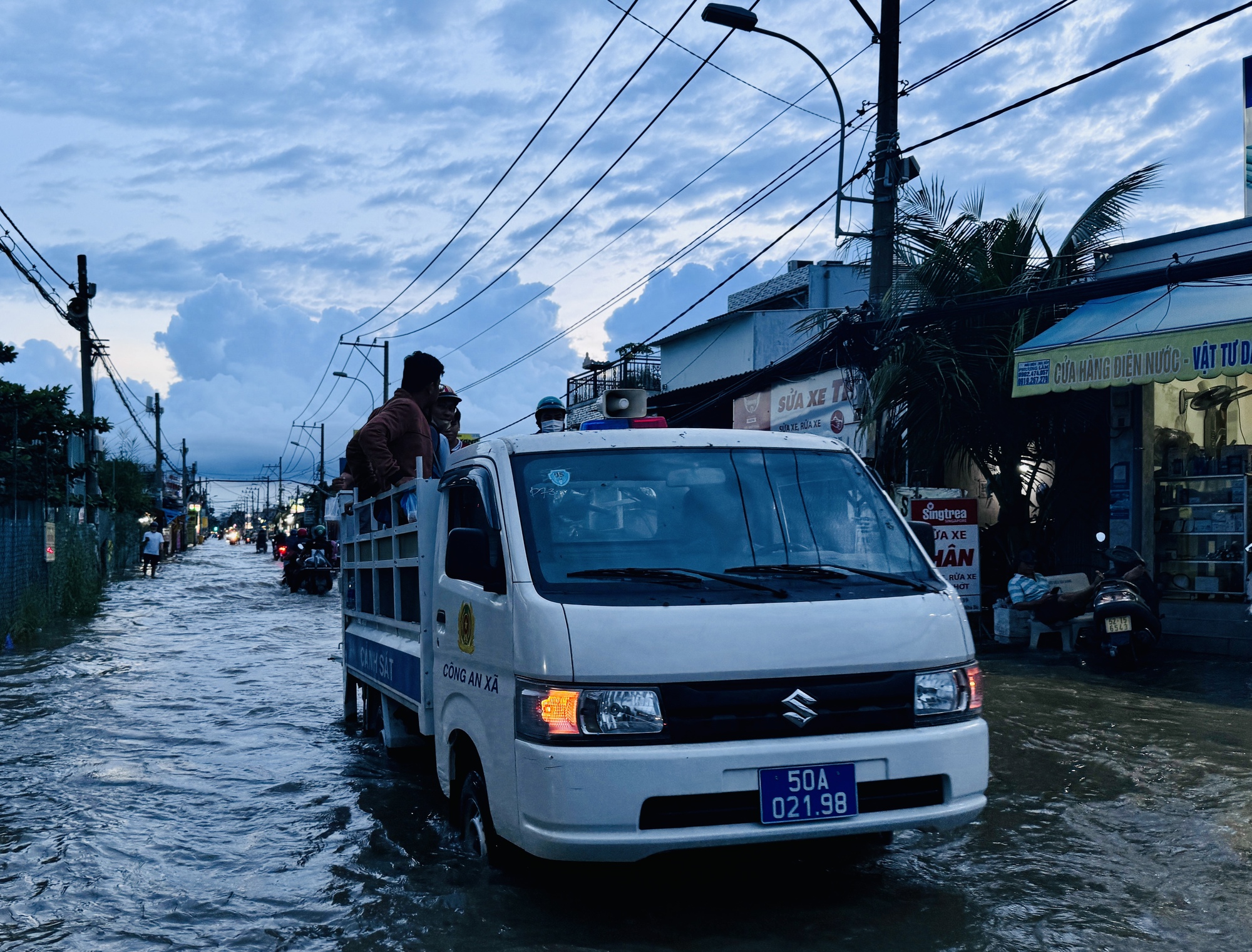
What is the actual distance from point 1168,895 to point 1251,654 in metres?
8.50

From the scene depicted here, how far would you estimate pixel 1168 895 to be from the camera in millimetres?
4637

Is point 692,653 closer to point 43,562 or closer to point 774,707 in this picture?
point 774,707

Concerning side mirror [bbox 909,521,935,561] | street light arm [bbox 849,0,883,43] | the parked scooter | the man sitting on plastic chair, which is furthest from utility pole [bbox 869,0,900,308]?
side mirror [bbox 909,521,935,561]

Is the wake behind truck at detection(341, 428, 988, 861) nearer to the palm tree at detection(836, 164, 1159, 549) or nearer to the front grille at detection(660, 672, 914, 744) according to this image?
the front grille at detection(660, 672, 914, 744)

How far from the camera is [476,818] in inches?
185

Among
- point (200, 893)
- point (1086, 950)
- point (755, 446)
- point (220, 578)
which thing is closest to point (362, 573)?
point (200, 893)

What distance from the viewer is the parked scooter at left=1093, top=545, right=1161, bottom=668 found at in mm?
11008

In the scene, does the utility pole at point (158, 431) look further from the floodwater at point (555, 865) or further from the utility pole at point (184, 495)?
the floodwater at point (555, 865)

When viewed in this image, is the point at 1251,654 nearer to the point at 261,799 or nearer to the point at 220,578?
the point at 261,799

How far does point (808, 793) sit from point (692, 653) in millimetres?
624

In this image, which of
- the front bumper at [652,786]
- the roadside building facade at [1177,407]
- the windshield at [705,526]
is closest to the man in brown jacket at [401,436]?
the windshield at [705,526]

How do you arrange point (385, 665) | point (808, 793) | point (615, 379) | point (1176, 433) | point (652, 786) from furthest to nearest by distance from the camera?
1. point (615, 379)
2. point (1176, 433)
3. point (385, 665)
4. point (808, 793)
5. point (652, 786)

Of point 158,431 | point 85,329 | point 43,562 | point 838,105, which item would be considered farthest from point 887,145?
point 158,431

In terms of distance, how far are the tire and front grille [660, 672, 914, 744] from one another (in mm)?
984
